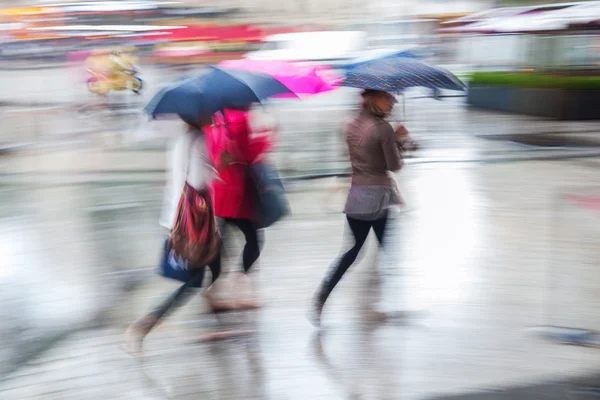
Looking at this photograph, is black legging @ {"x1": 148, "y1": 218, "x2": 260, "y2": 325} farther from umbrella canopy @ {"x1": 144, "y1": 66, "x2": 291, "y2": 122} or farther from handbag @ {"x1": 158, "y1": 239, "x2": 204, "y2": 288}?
umbrella canopy @ {"x1": 144, "y1": 66, "x2": 291, "y2": 122}

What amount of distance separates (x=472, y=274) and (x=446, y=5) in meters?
39.0

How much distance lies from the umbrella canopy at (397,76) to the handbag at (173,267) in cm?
146

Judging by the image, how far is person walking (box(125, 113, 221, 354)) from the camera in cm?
486

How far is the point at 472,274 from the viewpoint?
6.63 m

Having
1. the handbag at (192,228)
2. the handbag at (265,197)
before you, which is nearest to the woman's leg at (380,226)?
the handbag at (265,197)

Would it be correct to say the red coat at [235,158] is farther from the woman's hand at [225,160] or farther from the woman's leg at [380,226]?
the woman's leg at [380,226]

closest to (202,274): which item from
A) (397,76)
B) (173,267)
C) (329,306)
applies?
(173,267)

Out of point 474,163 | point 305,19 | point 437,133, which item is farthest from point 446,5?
point 474,163

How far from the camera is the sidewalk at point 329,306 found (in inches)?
184

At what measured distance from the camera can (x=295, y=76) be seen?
5.29 m

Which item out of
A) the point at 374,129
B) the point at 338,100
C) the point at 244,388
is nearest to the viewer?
the point at 244,388

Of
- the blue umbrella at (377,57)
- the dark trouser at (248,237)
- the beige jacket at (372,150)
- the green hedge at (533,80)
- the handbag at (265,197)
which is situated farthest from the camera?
the green hedge at (533,80)

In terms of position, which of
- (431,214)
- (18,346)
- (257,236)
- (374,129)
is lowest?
(431,214)

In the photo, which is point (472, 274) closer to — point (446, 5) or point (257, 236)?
point (257, 236)
